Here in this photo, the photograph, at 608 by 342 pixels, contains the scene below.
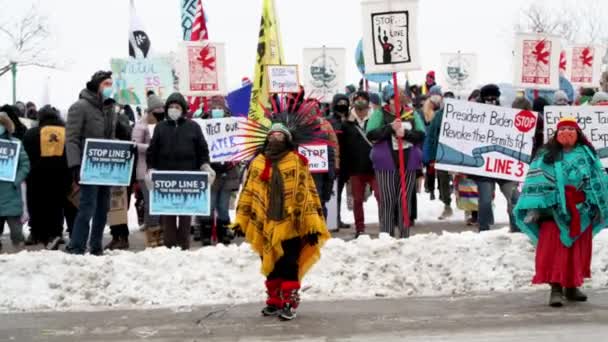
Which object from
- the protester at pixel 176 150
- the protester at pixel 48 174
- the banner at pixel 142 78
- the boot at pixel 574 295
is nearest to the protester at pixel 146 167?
the protester at pixel 176 150

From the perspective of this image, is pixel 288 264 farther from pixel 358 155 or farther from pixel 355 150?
pixel 355 150

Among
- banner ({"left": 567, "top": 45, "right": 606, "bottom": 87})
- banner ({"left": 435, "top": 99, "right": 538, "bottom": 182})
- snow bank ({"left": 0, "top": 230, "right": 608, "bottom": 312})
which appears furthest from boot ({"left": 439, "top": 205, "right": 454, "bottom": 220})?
banner ({"left": 567, "top": 45, "right": 606, "bottom": 87})

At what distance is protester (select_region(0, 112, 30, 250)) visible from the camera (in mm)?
13828

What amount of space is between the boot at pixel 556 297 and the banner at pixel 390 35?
402 cm

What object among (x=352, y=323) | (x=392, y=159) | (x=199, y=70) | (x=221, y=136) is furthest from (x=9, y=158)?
(x=352, y=323)

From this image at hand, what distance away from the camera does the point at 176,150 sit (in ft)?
40.8

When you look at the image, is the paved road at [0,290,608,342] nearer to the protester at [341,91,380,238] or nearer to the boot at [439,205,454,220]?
the protester at [341,91,380,238]

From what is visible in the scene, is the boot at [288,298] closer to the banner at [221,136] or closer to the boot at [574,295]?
the boot at [574,295]

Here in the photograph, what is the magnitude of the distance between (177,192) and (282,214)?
3923mm

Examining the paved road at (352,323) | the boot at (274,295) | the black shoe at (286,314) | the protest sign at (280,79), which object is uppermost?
the protest sign at (280,79)

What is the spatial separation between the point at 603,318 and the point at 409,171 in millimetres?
4311

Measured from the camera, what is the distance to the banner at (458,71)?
85.1 ft

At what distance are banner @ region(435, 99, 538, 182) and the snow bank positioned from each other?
188 cm

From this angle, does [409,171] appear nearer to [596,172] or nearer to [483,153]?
[483,153]
